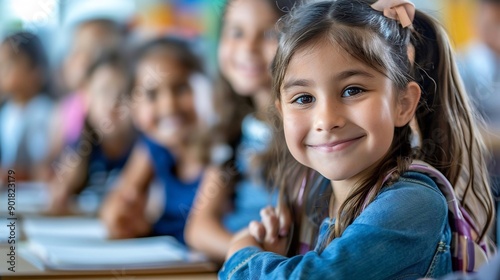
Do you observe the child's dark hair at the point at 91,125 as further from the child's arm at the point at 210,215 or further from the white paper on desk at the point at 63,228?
the child's arm at the point at 210,215

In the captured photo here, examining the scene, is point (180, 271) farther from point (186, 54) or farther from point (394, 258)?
point (186, 54)

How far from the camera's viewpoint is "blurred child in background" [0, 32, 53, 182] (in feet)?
8.27

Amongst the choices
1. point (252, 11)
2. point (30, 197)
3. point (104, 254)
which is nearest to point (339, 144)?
point (104, 254)

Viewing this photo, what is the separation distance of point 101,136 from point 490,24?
4.43 ft

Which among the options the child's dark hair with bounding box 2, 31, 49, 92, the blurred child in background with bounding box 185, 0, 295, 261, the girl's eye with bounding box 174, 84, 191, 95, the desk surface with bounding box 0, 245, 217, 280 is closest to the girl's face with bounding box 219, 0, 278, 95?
the blurred child in background with bounding box 185, 0, 295, 261

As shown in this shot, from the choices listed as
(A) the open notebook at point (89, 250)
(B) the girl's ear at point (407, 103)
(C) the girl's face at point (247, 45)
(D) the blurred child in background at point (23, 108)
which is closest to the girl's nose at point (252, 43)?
(C) the girl's face at point (247, 45)

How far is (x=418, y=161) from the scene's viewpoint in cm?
82

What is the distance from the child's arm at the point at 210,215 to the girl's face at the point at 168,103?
0.24 m

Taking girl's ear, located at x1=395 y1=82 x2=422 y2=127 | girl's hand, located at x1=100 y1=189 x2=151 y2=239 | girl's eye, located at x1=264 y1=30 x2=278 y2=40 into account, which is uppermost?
girl's eye, located at x1=264 y1=30 x2=278 y2=40

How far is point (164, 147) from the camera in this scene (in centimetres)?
207

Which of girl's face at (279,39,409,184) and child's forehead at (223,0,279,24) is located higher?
child's forehead at (223,0,279,24)

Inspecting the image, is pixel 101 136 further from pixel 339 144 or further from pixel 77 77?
pixel 339 144

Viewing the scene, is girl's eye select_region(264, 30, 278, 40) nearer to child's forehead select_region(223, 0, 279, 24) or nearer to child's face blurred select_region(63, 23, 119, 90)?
child's forehead select_region(223, 0, 279, 24)

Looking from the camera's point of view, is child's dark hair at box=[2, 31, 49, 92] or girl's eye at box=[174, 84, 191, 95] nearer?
girl's eye at box=[174, 84, 191, 95]
